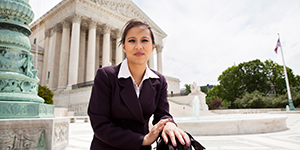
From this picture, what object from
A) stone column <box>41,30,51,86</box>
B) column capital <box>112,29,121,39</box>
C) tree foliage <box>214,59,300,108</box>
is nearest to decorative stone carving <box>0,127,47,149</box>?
stone column <box>41,30,51,86</box>

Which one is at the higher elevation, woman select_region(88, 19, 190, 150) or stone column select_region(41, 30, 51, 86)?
stone column select_region(41, 30, 51, 86)

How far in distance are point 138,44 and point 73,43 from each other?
2703cm

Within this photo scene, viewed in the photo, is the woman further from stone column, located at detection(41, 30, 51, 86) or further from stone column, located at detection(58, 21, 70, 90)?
stone column, located at detection(41, 30, 51, 86)

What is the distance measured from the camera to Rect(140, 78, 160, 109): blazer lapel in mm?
1724

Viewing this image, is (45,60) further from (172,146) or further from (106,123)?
(172,146)

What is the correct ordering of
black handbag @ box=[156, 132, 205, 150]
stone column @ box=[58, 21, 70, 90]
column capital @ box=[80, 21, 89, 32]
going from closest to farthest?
black handbag @ box=[156, 132, 205, 150] → stone column @ box=[58, 21, 70, 90] → column capital @ box=[80, 21, 89, 32]

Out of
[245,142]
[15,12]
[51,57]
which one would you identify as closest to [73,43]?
[51,57]

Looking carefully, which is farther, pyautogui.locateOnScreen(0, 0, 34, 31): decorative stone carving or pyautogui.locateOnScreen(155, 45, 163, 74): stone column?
pyautogui.locateOnScreen(155, 45, 163, 74): stone column

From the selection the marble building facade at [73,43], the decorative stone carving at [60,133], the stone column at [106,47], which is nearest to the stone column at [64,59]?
the marble building facade at [73,43]

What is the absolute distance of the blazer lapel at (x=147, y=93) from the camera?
1.72 metres

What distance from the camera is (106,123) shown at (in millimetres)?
1555

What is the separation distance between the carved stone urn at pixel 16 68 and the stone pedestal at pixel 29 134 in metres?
0.20

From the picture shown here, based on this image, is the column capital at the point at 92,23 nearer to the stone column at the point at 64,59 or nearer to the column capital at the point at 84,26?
the column capital at the point at 84,26

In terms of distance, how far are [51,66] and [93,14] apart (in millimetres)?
10717
